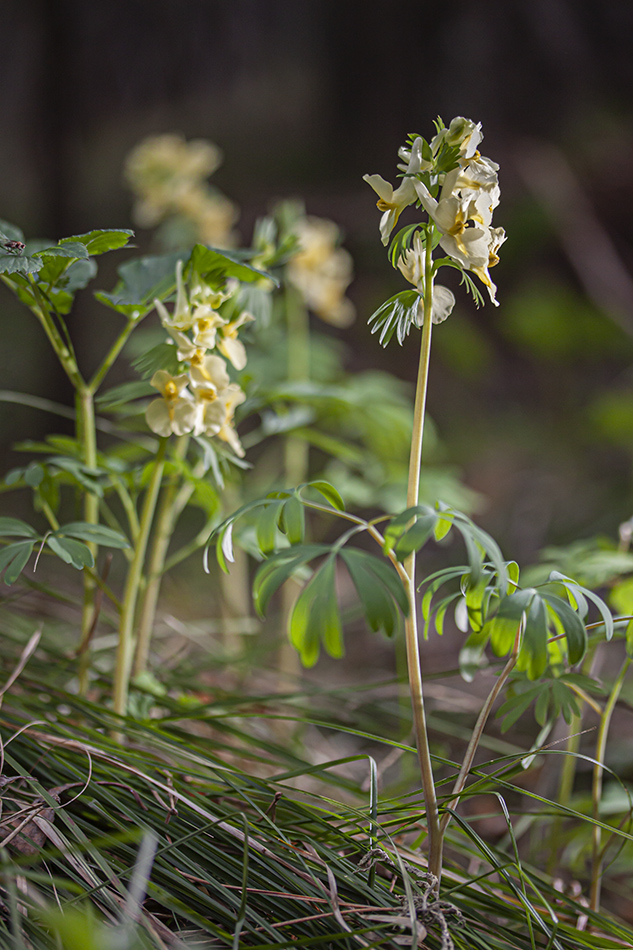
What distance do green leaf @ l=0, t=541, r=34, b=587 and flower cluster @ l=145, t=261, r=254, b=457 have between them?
0.18m

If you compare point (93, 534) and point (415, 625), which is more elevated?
point (93, 534)

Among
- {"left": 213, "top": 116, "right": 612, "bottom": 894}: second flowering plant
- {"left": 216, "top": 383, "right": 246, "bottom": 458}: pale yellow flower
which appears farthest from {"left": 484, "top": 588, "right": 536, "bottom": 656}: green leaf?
{"left": 216, "top": 383, "right": 246, "bottom": 458}: pale yellow flower

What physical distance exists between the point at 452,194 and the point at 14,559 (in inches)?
21.5

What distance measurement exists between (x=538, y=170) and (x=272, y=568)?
9.68 feet

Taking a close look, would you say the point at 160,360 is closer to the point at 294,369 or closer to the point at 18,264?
the point at 18,264

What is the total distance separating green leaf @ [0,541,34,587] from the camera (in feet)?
1.90

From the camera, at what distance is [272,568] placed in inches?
21.2

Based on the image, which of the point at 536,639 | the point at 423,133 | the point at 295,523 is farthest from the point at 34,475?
the point at 423,133

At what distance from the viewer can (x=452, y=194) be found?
0.52 m

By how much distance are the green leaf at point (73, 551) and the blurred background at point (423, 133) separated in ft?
6.90

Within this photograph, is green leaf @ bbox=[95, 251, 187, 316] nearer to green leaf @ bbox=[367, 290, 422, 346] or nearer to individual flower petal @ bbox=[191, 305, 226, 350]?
individual flower petal @ bbox=[191, 305, 226, 350]

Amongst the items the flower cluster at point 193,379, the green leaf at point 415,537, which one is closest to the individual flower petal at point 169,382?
the flower cluster at point 193,379

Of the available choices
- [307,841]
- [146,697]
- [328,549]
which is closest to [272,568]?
[328,549]

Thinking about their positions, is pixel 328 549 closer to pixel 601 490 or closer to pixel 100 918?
pixel 100 918
